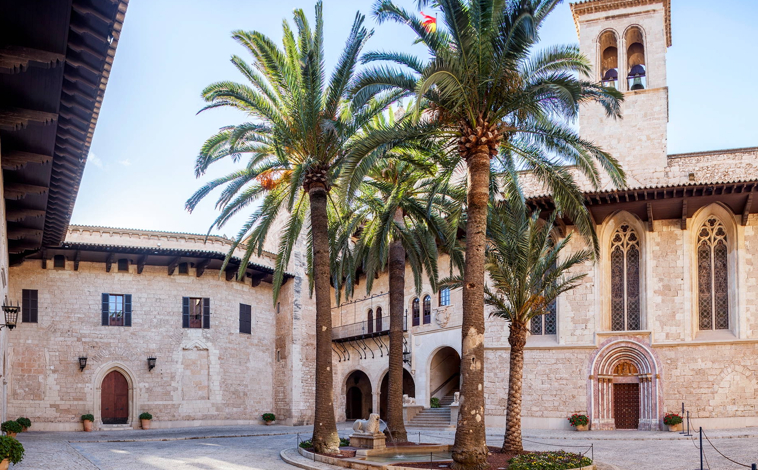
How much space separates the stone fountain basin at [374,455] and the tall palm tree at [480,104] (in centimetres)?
165

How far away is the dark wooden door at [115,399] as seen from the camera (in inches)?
1224

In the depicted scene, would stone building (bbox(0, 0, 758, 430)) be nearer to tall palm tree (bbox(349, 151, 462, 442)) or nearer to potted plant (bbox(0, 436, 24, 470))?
tall palm tree (bbox(349, 151, 462, 442))

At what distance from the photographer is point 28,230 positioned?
2234 cm

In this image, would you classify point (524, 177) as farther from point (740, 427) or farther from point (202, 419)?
point (202, 419)

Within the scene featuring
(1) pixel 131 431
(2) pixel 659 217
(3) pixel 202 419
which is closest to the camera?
(2) pixel 659 217

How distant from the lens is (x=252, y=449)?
824 inches

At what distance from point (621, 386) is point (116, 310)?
21142 mm

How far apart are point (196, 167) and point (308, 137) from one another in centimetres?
298

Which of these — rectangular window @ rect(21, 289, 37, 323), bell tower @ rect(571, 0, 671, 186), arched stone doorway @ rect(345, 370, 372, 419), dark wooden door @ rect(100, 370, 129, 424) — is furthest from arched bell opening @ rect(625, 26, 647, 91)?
rectangular window @ rect(21, 289, 37, 323)

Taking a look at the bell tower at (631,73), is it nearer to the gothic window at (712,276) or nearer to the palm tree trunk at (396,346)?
the gothic window at (712,276)

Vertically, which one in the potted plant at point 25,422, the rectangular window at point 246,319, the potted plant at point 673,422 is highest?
the rectangular window at point 246,319

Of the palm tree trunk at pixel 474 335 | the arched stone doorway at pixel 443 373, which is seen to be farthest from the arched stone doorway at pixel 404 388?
the palm tree trunk at pixel 474 335

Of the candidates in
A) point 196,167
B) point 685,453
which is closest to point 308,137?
point 196,167

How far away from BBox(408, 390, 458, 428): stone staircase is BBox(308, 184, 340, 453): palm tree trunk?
1196 cm
